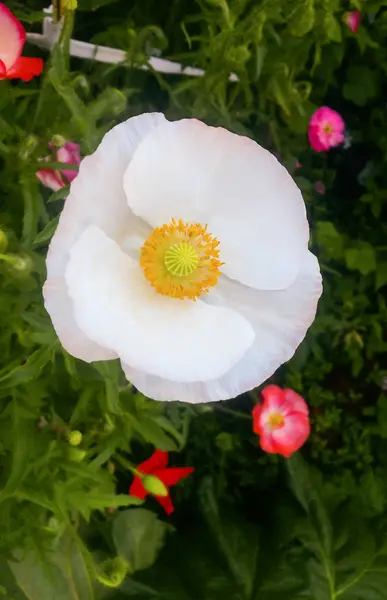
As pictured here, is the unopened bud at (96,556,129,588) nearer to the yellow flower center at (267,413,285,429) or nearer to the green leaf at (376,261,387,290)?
the yellow flower center at (267,413,285,429)

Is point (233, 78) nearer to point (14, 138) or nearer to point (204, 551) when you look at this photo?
point (14, 138)

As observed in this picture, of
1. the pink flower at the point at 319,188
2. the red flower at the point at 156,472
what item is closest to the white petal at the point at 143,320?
the red flower at the point at 156,472

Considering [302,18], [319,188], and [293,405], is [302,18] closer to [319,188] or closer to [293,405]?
[319,188]

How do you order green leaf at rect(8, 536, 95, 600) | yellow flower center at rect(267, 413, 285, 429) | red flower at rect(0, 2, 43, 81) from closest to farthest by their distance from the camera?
red flower at rect(0, 2, 43, 81)
green leaf at rect(8, 536, 95, 600)
yellow flower center at rect(267, 413, 285, 429)

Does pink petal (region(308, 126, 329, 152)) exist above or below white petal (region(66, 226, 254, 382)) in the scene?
below

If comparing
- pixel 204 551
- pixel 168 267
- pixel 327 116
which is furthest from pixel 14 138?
pixel 204 551

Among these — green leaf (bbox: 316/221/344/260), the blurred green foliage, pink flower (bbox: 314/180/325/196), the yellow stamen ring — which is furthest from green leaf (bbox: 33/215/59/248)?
pink flower (bbox: 314/180/325/196)

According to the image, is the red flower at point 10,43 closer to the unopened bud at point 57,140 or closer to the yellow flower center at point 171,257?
the unopened bud at point 57,140

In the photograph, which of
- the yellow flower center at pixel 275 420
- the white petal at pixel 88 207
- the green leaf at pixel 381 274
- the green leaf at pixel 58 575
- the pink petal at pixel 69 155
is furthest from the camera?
the green leaf at pixel 381 274
